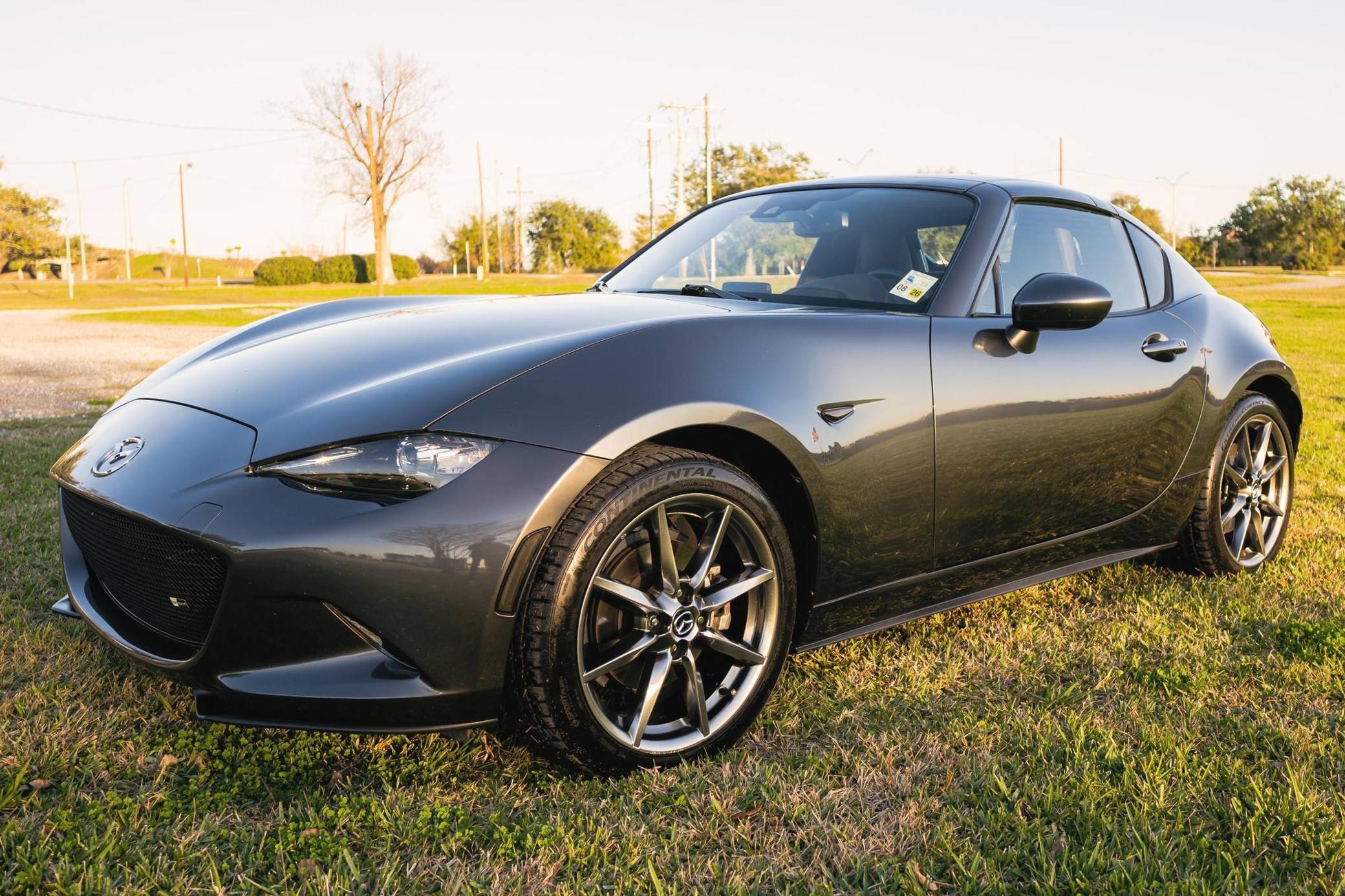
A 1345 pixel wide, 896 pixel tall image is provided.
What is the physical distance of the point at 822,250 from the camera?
345cm

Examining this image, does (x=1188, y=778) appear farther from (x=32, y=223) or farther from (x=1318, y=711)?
(x=32, y=223)

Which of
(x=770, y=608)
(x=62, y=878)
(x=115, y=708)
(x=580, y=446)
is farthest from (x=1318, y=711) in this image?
(x=115, y=708)

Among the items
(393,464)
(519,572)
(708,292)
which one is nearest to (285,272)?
(708,292)

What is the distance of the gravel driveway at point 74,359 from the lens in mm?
9256

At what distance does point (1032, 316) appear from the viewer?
2.96 meters

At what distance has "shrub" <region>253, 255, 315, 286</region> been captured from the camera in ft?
191

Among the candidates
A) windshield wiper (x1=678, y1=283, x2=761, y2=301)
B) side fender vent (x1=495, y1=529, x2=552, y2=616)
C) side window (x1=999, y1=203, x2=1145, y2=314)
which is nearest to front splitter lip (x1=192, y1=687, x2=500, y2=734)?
side fender vent (x1=495, y1=529, x2=552, y2=616)

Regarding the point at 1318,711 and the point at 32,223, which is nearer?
the point at 1318,711

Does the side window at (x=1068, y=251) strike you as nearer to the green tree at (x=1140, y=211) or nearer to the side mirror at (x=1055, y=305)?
the side mirror at (x=1055, y=305)

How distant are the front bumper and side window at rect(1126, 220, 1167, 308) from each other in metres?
2.50

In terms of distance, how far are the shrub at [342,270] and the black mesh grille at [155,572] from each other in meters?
59.2

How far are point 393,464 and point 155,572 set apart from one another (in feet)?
2.07

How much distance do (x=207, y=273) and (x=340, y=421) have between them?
11058 centimetres

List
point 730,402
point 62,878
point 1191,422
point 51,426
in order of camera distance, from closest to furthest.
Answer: point 62,878
point 730,402
point 1191,422
point 51,426
